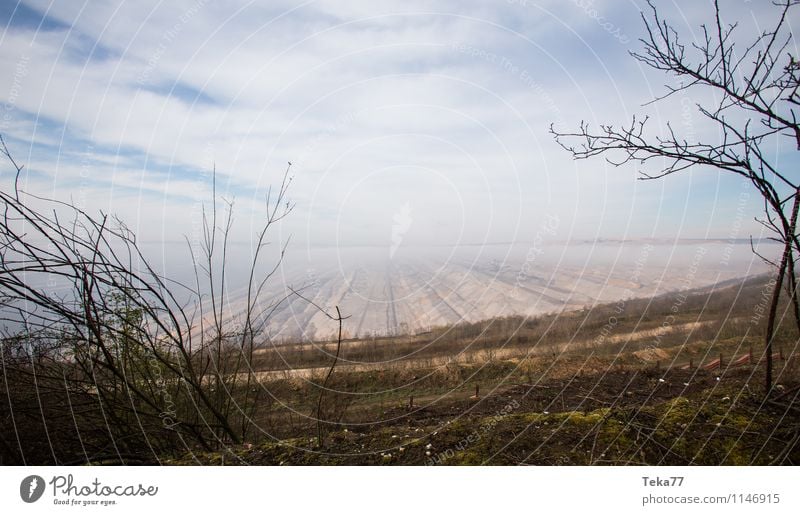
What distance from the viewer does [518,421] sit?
9.89 ft

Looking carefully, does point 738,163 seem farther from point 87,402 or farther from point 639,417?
point 87,402

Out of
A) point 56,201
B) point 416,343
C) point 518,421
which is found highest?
point 56,201

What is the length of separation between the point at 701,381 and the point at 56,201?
691cm

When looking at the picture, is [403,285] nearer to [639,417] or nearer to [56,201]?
[639,417]

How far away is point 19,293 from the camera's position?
2412 mm

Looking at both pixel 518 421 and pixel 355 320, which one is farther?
pixel 355 320

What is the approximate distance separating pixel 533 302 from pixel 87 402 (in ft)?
41.8

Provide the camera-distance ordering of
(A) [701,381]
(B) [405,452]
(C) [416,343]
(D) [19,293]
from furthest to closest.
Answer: (C) [416,343] → (A) [701,381] → (B) [405,452] → (D) [19,293]

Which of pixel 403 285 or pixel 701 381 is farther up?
pixel 403 285
